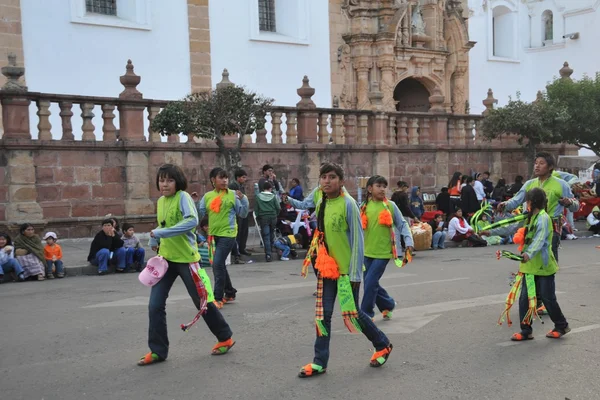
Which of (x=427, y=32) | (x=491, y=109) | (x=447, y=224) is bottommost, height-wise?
(x=447, y=224)

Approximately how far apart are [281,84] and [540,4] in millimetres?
Result: 14959

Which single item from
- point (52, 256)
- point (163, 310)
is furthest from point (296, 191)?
point (163, 310)

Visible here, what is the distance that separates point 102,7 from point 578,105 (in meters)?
14.0

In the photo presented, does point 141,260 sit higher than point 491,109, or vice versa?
point 491,109

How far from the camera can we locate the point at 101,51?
19766 millimetres

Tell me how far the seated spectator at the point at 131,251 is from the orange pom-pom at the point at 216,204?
4.25 meters

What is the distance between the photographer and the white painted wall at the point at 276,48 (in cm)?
2212

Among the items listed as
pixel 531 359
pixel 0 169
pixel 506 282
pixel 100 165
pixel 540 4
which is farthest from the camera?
pixel 540 4

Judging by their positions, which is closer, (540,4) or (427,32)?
(427,32)

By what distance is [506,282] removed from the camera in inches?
425

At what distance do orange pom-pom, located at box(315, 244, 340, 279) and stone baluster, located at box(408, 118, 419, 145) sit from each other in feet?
52.5

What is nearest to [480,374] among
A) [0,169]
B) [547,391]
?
[547,391]

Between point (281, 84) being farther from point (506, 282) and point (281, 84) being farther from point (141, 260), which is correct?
point (506, 282)

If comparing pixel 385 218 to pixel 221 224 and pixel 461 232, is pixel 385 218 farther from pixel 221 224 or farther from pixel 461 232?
pixel 461 232
